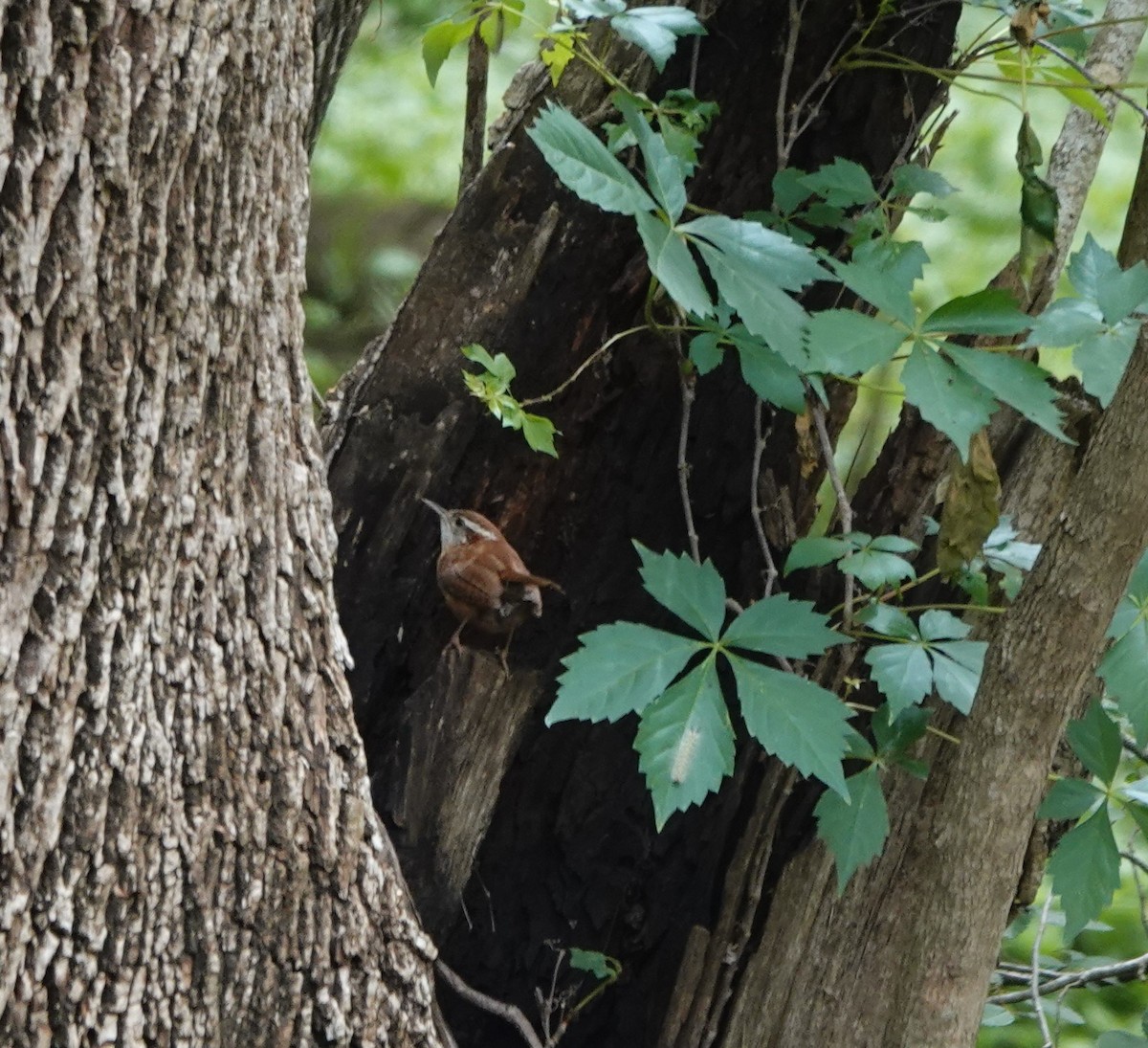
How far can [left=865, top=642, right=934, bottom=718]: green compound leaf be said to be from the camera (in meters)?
1.79

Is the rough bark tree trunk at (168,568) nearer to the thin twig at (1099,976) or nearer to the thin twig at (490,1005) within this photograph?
the thin twig at (490,1005)

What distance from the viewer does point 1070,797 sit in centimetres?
178

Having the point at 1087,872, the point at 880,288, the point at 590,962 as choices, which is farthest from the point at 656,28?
the point at 590,962

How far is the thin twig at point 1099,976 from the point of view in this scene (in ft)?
7.98

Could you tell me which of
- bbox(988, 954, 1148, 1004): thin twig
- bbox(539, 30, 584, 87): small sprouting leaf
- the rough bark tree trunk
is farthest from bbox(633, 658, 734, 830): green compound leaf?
bbox(988, 954, 1148, 1004): thin twig

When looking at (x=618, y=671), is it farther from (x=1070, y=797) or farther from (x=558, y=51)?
(x=558, y=51)

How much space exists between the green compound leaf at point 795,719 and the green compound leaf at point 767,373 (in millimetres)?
441

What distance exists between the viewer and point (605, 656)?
164 centimetres

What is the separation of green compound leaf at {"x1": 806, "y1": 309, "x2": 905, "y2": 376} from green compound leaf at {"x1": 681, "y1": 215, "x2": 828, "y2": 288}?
0.12 meters

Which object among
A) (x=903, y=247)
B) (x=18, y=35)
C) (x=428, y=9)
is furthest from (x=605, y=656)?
(x=428, y=9)

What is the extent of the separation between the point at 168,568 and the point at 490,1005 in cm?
105

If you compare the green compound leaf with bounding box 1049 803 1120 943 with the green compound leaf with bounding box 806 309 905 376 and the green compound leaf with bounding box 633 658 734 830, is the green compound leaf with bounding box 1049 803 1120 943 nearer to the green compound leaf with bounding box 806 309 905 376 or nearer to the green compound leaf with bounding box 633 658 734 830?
the green compound leaf with bounding box 633 658 734 830

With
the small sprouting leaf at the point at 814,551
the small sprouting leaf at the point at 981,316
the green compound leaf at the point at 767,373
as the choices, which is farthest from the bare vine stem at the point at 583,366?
the small sprouting leaf at the point at 981,316

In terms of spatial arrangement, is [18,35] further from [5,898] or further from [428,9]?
[428,9]
